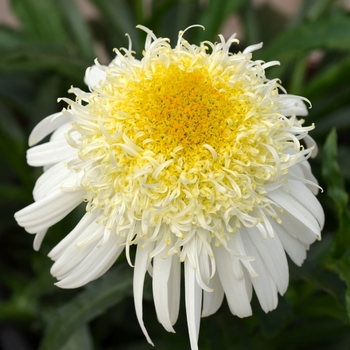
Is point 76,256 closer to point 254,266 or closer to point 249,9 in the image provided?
point 254,266

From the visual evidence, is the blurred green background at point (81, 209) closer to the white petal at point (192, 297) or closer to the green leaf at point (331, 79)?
the green leaf at point (331, 79)


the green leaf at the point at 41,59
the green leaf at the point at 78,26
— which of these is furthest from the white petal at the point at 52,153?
the green leaf at the point at 78,26

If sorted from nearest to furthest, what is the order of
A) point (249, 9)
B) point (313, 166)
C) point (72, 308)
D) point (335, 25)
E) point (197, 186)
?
point (197, 186) → point (72, 308) → point (335, 25) → point (313, 166) → point (249, 9)

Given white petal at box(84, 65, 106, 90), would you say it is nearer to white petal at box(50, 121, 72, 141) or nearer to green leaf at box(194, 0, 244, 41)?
white petal at box(50, 121, 72, 141)

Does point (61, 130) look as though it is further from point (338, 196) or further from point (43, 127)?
point (338, 196)

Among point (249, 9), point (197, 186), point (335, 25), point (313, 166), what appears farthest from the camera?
point (249, 9)

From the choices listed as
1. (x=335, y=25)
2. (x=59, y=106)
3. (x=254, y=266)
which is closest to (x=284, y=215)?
(x=254, y=266)
